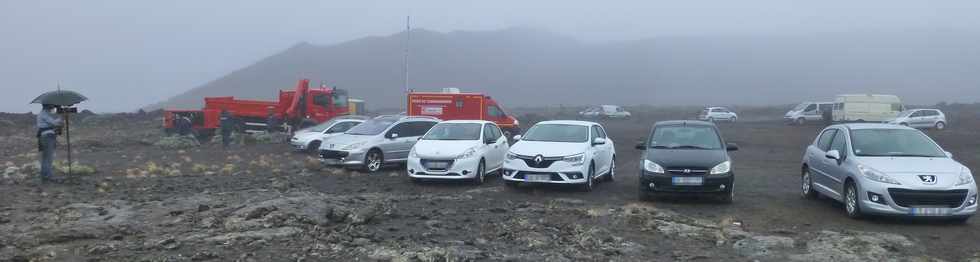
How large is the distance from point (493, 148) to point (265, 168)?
6063 mm

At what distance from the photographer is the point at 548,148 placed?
1442cm

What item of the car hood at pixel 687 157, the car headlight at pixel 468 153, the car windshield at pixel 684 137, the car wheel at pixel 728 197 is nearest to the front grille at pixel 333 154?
the car headlight at pixel 468 153

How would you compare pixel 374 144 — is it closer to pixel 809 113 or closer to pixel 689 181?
pixel 689 181

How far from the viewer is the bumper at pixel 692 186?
40.2 feet

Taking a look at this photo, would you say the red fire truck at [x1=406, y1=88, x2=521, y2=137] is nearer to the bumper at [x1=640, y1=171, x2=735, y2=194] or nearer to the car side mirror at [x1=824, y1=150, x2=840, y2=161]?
the bumper at [x1=640, y1=171, x2=735, y2=194]

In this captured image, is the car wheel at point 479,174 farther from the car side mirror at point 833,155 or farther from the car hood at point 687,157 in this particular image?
the car side mirror at point 833,155

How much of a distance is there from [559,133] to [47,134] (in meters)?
9.69

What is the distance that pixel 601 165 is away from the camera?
50.3ft

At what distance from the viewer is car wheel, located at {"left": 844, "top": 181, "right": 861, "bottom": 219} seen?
10.8 metres

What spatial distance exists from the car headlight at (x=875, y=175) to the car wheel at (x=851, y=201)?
0.28m

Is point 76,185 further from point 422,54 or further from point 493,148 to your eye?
point 422,54

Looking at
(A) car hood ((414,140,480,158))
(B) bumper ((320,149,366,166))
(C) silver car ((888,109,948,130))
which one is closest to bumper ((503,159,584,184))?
(A) car hood ((414,140,480,158))

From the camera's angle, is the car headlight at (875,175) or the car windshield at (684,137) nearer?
the car headlight at (875,175)

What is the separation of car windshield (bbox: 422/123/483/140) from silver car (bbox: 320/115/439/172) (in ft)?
6.36
